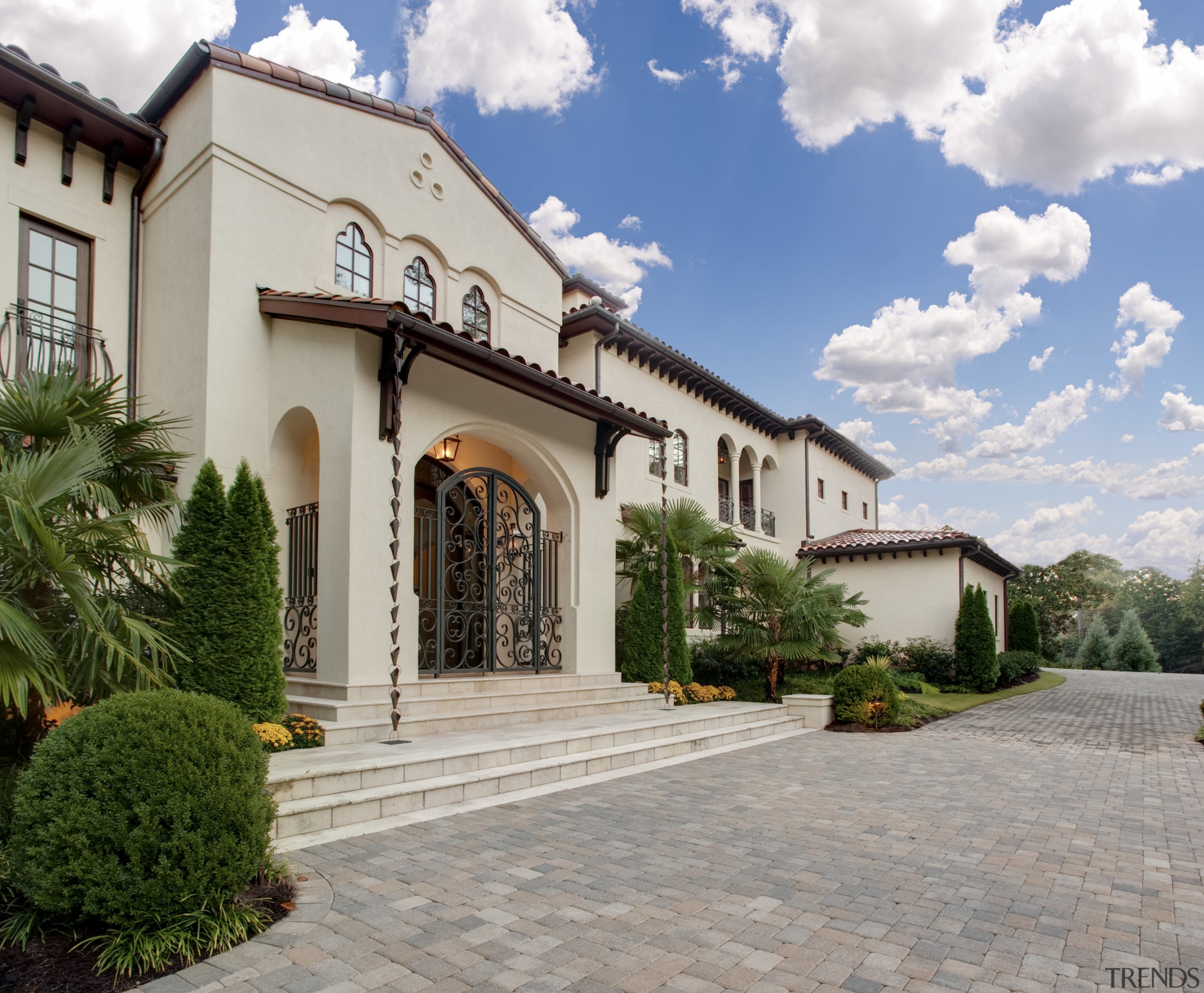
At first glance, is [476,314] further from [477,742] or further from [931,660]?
[931,660]

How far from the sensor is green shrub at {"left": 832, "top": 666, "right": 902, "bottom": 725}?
1180 centimetres

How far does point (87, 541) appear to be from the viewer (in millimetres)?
4570

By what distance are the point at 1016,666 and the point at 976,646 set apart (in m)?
3.96

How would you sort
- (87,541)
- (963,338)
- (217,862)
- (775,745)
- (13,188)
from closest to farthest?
(217,862)
(87,541)
(13,188)
(775,745)
(963,338)

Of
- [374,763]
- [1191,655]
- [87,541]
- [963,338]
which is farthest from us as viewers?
[1191,655]

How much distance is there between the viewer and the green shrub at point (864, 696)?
1180 centimetres

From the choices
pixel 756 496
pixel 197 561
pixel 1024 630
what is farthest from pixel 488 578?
pixel 1024 630

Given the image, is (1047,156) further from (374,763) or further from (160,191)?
(374,763)

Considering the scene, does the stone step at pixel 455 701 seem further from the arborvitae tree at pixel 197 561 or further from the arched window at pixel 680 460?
the arched window at pixel 680 460

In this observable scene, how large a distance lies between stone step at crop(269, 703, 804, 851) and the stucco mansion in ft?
3.52

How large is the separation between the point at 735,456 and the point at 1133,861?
16.3 m

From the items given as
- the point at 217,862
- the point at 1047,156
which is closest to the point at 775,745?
the point at 217,862

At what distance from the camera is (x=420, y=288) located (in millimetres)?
11609

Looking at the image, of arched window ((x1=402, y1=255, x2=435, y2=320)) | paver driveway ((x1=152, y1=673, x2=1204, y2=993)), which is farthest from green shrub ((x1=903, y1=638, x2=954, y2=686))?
arched window ((x1=402, y1=255, x2=435, y2=320))
